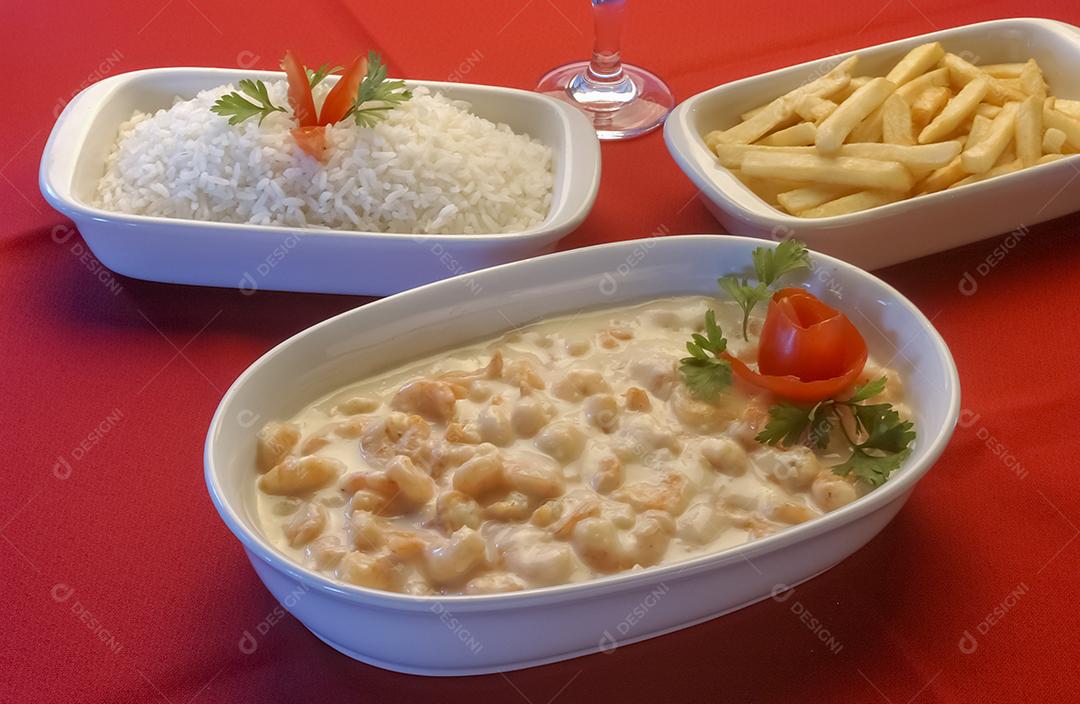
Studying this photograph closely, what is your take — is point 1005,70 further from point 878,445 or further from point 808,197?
point 878,445

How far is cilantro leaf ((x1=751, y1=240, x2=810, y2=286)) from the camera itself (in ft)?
5.56

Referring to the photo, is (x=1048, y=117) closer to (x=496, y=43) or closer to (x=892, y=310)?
(x=892, y=310)

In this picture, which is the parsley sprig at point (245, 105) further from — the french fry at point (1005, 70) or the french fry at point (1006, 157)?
the french fry at point (1005, 70)

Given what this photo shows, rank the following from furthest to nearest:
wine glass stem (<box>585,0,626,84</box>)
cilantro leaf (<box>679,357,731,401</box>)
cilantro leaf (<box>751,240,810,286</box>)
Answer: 1. wine glass stem (<box>585,0,626,84</box>)
2. cilantro leaf (<box>751,240,810,286</box>)
3. cilantro leaf (<box>679,357,731,401</box>)

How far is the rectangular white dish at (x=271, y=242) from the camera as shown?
1876 millimetres

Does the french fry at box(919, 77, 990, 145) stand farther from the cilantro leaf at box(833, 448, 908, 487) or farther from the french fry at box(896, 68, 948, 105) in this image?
the cilantro leaf at box(833, 448, 908, 487)

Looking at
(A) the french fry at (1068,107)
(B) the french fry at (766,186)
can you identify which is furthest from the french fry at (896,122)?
(A) the french fry at (1068,107)

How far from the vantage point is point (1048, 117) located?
2162mm

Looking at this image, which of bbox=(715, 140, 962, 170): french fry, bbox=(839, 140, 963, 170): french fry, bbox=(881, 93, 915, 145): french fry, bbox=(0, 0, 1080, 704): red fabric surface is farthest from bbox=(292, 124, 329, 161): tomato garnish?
bbox=(881, 93, 915, 145): french fry

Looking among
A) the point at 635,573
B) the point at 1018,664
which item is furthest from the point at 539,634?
the point at 1018,664

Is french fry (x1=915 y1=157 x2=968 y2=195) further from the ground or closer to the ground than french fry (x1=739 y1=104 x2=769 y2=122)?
closer to the ground

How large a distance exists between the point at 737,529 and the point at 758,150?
89 cm

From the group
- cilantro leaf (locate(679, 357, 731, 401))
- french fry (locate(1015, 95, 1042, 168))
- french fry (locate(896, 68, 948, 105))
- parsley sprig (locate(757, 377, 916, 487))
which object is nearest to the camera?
parsley sprig (locate(757, 377, 916, 487))

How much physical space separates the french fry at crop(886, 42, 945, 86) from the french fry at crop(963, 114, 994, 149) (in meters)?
0.18
